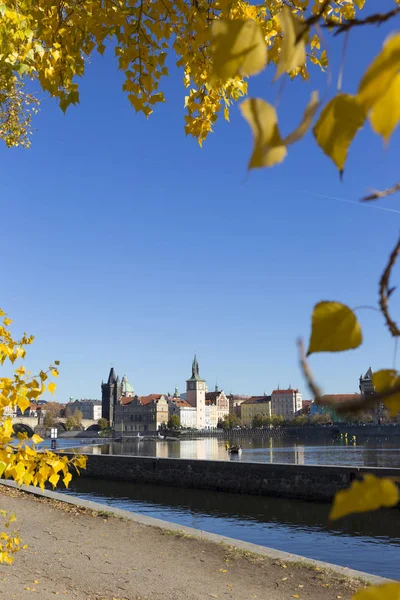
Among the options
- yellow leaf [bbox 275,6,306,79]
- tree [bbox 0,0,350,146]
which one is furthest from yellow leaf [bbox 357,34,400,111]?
tree [bbox 0,0,350,146]

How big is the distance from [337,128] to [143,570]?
8.66 meters

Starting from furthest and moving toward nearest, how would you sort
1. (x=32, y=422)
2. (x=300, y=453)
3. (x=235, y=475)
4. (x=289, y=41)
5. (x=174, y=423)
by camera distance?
(x=174, y=423)
(x=32, y=422)
(x=300, y=453)
(x=235, y=475)
(x=289, y=41)

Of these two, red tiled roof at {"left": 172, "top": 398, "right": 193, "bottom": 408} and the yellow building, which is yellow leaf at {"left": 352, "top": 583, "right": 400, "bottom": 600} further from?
the yellow building

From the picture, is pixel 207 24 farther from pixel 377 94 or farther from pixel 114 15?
pixel 377 94

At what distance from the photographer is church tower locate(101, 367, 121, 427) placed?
14425 cm

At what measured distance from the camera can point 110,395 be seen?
145 meters

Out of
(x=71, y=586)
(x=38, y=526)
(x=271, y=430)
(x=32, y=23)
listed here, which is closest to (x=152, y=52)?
(x=32, y=23)

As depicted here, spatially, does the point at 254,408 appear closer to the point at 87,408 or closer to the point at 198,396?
the point at 198,396

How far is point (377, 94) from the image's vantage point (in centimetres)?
45

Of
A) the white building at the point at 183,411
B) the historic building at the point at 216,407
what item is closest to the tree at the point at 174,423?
the white building at the point at 183,411

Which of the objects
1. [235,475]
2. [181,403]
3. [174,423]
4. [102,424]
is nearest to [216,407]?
[181,403]

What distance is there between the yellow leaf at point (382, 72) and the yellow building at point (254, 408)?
6023 inches

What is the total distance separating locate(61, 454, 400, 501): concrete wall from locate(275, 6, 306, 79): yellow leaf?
18774 mm

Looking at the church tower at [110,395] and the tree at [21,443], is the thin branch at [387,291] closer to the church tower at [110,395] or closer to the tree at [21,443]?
the tree at [21,443]
